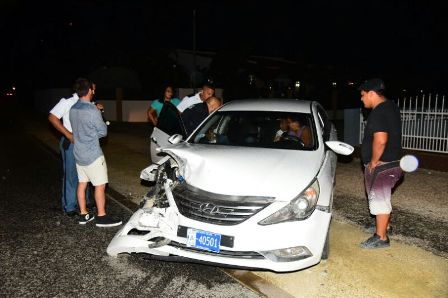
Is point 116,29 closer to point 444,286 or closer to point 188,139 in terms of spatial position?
point 188,139

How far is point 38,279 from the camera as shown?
12.6ft

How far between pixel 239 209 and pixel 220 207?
0.57 feet

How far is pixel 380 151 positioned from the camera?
4.23m

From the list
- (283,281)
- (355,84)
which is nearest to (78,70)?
(355,84)

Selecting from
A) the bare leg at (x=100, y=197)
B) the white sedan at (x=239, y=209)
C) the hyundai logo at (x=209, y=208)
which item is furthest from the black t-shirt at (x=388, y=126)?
the bare leg at (x=100, y=197)

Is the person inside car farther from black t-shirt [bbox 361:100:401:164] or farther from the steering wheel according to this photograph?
black t-shirt [bbox 361:100:401:164]

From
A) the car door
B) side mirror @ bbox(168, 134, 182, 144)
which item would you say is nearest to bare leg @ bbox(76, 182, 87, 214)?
the car door

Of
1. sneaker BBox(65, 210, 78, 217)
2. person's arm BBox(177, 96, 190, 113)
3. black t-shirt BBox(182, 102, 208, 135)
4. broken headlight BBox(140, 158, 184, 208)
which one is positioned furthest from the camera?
person's arm BBox(177, 96, 190, 113)

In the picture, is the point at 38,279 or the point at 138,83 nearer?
the point at 38,279

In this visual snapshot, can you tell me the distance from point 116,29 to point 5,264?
3033cm

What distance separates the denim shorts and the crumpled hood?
2.16 feet

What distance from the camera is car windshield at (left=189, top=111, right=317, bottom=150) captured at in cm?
486

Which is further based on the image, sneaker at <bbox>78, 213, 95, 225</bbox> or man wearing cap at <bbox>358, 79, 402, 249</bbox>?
sneaker at <bbox>78, 213, 95, 225</bbox>

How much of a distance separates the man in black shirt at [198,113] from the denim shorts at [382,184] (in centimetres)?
296
